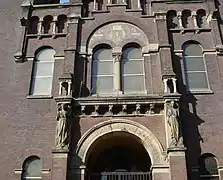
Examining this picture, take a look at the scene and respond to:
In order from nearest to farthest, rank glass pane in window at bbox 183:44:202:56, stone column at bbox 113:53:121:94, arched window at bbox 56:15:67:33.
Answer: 1. stone column at bbox 113:53:121:94
2. glass pane in window at bbox 183:44:202:56
3. arched window at bbox 56:15:67:33

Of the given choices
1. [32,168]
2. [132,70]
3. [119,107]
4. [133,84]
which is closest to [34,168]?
[32,168]

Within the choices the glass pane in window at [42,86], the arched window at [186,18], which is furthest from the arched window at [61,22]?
the arched window at [186,18]

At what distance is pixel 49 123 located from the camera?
15.9m

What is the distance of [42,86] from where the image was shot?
17.3m

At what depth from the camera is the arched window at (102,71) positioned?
16.9 metres

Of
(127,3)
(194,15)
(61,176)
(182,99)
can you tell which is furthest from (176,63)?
(61,176)

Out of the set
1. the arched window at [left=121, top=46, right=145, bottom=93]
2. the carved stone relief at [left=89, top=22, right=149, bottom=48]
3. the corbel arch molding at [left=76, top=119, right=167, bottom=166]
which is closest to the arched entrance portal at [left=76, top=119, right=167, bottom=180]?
the corbel arch molding at [left=76, top=119, right=167, bottom=166]

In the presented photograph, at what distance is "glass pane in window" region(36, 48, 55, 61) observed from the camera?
1809 centimetres

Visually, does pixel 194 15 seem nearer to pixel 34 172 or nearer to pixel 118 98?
pixel 118 98

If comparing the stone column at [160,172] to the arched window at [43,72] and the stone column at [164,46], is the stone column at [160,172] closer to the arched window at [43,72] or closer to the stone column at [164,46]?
the stone column at [164,46]

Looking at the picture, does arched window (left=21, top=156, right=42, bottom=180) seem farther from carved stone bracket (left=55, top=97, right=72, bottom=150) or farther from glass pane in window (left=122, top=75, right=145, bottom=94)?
glass pane in window (left=122, top=75, right=145, bottom=94)

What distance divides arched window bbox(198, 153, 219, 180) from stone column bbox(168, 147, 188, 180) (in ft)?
3.72

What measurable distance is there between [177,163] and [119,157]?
3.76m

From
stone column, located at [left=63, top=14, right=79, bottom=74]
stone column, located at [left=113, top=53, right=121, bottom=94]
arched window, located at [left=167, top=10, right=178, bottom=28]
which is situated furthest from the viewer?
arched window, located at [left=167, top=10, right=178, bottom=28]
